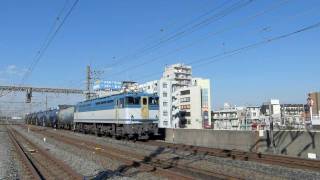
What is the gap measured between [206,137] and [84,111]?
67.4ft

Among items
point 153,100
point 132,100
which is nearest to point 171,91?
point 153,100

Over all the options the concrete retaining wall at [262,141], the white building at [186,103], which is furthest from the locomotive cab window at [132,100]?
the white building at [186,103]

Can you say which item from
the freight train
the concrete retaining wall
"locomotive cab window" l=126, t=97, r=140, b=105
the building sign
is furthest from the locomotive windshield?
the building sign

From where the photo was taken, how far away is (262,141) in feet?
78.6

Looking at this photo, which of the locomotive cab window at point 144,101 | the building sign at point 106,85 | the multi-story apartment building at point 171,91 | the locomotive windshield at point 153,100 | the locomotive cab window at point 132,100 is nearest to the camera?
the locomotive cab window at point 132,100

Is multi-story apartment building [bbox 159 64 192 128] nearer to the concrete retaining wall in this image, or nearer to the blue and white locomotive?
the blue and white locomotive

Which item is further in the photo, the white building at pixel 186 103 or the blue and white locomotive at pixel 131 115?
the white building at pixel 186 103

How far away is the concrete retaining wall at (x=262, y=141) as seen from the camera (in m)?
20.7

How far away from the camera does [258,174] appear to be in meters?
14.5

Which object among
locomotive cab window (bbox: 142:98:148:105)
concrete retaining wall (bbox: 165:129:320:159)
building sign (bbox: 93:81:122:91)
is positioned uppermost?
building sign (bbox: 93:81:122:91)

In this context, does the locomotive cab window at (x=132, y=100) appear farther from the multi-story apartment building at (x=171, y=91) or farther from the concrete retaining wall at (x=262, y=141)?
the multi-story apartment building at (x=171, y=91)

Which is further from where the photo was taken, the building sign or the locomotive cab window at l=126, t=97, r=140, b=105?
the building sign

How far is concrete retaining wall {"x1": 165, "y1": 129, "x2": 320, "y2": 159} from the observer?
67.9 ft

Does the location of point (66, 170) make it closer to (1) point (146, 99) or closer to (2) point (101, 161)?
(2) point (101, 161)
